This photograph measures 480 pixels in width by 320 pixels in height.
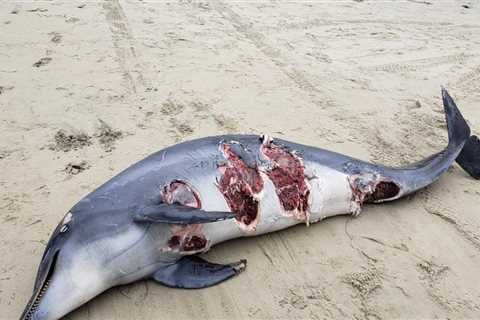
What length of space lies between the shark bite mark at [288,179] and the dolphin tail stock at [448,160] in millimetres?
821

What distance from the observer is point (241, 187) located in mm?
3396

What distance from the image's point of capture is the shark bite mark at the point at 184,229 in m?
3.10

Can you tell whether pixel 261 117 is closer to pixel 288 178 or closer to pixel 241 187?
pixel 288 178

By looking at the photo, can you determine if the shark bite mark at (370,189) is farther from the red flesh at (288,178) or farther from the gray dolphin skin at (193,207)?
the red flesh at (288,178)

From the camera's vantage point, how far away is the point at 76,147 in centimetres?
445

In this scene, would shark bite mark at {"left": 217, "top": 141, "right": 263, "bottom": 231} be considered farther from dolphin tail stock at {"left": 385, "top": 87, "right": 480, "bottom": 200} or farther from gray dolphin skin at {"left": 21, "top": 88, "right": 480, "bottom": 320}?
dolphin tail stock at {"left": 385, "top": 87, "right": 480, "bottom": 200}

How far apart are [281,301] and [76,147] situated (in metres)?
2.44

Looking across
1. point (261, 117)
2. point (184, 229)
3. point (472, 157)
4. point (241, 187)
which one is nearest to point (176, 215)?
point (184, 229)

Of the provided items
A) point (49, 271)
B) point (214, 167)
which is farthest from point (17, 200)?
point (214, 167)

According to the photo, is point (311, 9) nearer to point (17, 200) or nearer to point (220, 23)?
point (220, 23)

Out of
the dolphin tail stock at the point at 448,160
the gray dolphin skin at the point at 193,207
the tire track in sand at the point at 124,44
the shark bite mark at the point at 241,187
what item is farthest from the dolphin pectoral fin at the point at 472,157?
the tire track in sand at the point at 124,44

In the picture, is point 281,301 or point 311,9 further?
point 311,9

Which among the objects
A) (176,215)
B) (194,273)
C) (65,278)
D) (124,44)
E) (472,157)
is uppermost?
(176,215)

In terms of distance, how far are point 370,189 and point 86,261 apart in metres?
2.22
